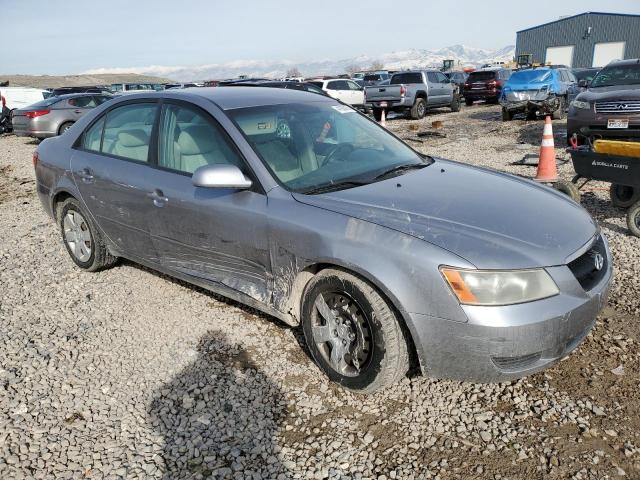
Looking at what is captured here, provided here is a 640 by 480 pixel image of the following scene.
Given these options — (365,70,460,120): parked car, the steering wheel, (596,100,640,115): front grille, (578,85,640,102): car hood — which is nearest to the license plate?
(596,100,640,115): front grille

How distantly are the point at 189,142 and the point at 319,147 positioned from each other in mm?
913

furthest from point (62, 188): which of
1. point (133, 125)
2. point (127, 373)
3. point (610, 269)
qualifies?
point (610, 269)

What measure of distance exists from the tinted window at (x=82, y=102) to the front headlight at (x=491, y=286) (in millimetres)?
15803

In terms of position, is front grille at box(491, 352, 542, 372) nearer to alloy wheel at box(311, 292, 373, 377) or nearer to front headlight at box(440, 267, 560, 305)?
front headlight at box(440, 267, 560, 305)

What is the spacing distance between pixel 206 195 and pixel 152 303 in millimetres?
1343

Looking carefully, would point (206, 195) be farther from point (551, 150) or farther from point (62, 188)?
point (551, 150)

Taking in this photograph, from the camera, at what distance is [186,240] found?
139 inches

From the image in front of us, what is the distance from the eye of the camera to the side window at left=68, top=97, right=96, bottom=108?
15.4 m

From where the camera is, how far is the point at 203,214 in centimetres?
332

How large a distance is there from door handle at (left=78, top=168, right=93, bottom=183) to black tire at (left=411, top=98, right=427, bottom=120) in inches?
621

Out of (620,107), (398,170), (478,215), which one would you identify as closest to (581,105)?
(620,107)

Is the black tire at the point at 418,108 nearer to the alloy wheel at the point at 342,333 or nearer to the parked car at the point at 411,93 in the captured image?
the parked car at the point at 411,93

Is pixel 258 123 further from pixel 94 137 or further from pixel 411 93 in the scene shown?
pixel 411 93

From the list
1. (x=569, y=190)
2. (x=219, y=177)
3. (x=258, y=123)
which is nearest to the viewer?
(x=219, y=177)
